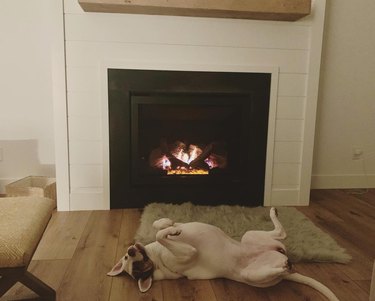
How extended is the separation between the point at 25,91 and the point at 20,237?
1818 millimetres

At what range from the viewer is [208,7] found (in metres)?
2.10

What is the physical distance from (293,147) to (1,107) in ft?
7.12

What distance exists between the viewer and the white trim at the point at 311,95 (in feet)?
7.78

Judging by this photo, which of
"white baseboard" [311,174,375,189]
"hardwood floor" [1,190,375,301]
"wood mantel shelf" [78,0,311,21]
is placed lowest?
"hardwood floor" [1,190,375,301]

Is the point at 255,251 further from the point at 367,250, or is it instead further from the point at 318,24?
the point at 318,24

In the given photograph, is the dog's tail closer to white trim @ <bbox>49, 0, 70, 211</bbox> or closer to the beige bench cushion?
the beige bench cushion

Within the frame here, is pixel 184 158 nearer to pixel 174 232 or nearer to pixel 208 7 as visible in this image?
pixel 208 7

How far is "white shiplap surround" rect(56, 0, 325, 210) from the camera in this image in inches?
87.7

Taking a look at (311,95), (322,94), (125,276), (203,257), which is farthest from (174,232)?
(322,94)

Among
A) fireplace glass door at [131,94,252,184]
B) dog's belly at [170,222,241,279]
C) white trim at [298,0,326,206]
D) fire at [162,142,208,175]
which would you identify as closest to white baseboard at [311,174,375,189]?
white trim at [298,0,326,206]

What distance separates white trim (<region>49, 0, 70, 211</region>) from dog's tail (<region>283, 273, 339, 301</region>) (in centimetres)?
152

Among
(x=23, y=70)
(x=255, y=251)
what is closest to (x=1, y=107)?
(x=23, y=70)

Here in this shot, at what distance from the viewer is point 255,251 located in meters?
1.51

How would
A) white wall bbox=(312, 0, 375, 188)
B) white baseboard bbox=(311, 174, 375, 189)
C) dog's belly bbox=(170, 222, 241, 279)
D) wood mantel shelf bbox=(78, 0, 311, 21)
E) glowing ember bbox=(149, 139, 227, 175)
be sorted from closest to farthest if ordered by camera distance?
1. dog's belly bbox=(170, 222, 241, 279)
2. wood mantel shelf bbox=(78, 0, 311, 21)
3. glowing ember bbox=(149, 139, 227, 175)
4. white wall bbox=(312, 0, 375, 188)
5. white baseboard bbox=(311, 174, 375, 189)
